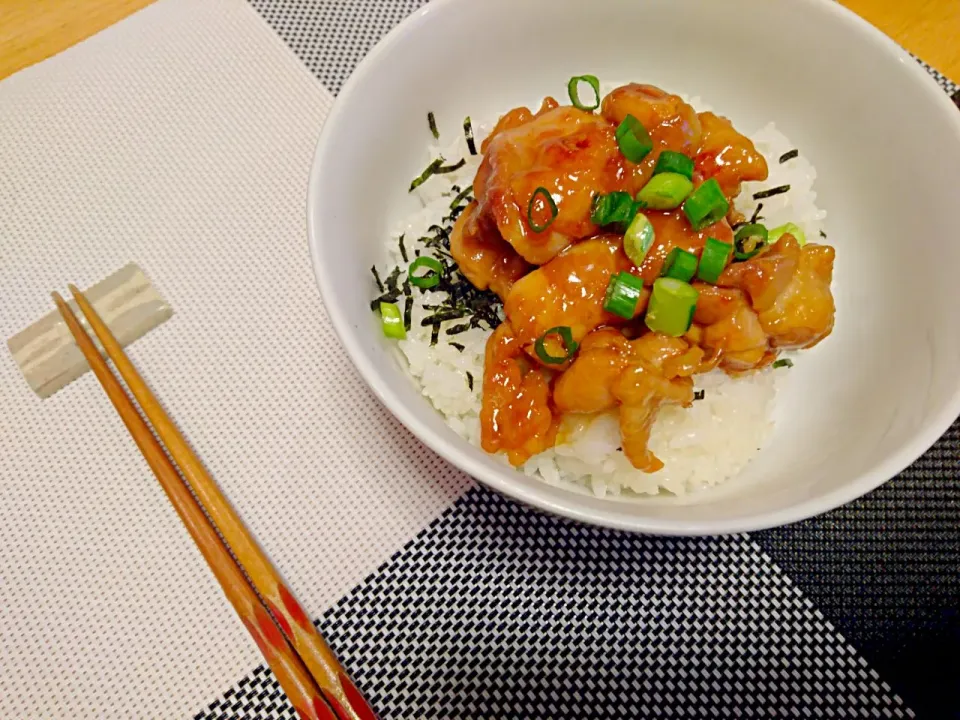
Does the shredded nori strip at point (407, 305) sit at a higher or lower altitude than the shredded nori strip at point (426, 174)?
lower

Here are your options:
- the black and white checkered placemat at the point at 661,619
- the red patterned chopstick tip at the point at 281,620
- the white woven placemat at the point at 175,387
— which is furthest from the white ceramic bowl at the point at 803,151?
the red patterned chopstick tip at the point at 281,620

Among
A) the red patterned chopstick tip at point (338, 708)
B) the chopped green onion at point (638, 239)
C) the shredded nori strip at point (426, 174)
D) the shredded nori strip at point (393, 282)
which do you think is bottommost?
the red patterned chopstick tip at point (338, 708)

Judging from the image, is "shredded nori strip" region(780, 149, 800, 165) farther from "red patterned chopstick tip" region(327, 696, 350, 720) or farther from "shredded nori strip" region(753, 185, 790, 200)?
"red patterned chopstick tip" region(327, 696, 350, 720)

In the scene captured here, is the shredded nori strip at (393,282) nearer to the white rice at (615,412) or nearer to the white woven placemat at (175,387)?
the white rice at (615,412)

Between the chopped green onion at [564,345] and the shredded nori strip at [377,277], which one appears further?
the shredded nori strip at [377,277]

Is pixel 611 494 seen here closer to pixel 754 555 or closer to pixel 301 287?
pixel 754 555

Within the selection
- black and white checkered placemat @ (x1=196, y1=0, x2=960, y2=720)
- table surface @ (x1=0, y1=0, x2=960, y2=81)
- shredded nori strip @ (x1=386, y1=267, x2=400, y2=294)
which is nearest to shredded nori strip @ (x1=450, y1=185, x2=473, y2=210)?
shredded nori strip @ (x1=386, y1=267, x2=400, y2=294)

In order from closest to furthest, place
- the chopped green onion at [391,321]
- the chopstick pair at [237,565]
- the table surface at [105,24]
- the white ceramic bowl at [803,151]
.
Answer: the white ceramic bowl at [803,151], the chopstick pair at [237,565], the chopped green onion at [391,321], the table surface at [105,24]
